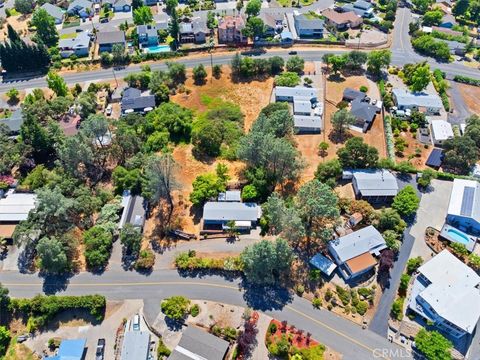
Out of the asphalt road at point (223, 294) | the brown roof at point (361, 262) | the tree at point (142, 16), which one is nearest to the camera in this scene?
the asphalt road at point (223, 294)

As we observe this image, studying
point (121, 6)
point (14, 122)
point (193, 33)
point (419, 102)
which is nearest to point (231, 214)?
point (14, 122)

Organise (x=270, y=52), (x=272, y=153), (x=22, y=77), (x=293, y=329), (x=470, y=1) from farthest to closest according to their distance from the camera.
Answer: (x=470, y=1), (x=270, y=52), (x=22, y=77), (x=272, y=153), (x=293, y=329)

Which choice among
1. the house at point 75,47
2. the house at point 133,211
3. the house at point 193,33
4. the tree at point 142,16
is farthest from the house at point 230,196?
the tree at point 142,16

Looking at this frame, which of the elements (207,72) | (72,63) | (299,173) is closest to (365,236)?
(299,173)

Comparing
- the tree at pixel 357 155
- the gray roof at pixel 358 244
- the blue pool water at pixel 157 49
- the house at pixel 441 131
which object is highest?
the blue pool water at pixel 157 49

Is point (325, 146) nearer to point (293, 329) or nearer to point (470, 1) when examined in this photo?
point (293, 329)

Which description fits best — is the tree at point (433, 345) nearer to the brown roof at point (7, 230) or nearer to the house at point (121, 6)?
the brown roof at point (7, 230)

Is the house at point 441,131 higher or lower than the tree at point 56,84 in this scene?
lower

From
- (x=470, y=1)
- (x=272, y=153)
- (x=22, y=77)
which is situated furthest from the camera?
(x=470, y=1)
